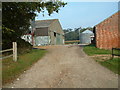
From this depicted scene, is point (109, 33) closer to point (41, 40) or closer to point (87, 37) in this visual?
point (41, 40)

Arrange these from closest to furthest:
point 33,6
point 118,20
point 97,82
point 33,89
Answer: point 33,89 < point 97,82 < point 33,6 < point 118,20

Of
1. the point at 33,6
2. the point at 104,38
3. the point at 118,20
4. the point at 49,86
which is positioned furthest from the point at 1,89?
the point at 118,20

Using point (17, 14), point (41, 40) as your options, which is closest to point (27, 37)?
point (41, 40)

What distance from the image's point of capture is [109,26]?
17.0 meters

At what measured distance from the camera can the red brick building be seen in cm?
1680

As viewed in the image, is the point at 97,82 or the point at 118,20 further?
the point at 118,20

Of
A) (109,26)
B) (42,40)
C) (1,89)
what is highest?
(109,26)

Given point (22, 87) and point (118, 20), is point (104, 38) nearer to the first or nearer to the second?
point (118, 20)

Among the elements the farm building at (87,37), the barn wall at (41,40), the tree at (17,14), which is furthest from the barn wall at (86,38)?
the tree at (17,14)

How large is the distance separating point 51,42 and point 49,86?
28.9 metres

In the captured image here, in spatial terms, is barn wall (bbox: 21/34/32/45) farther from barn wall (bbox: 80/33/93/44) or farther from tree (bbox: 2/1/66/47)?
barn wall (bbox: 80/33/93/44)

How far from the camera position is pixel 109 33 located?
17.0 metres

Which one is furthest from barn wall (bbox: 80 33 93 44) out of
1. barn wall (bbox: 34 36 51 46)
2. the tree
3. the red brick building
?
the tree

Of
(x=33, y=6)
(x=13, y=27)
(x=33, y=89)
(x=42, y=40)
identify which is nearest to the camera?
(x=33, y=89)
